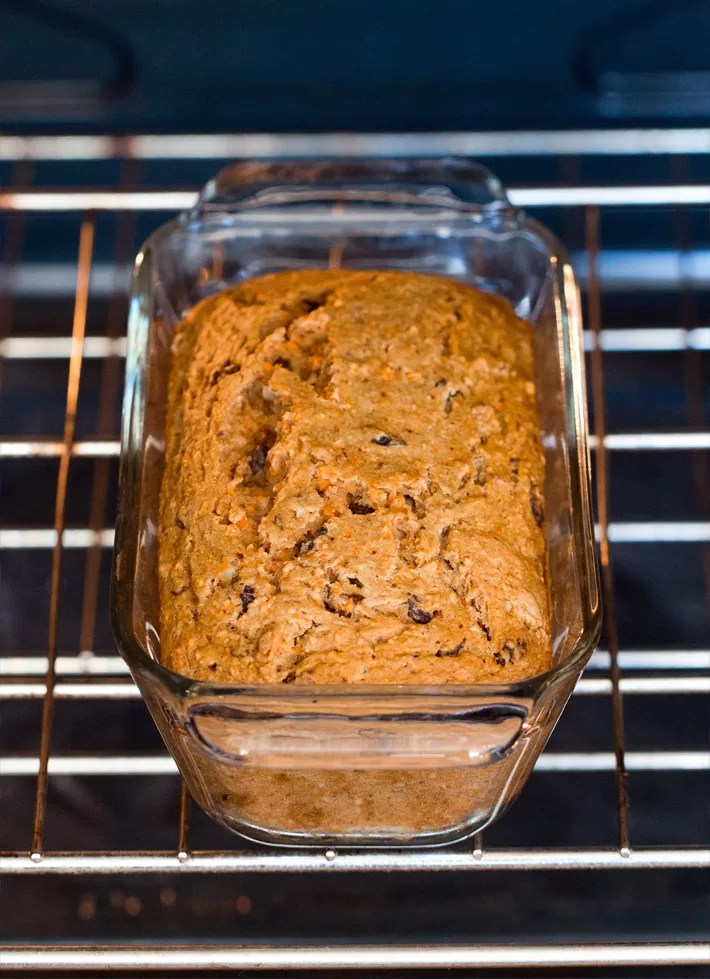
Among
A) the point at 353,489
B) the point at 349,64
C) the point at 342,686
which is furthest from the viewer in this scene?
the point at 349,64

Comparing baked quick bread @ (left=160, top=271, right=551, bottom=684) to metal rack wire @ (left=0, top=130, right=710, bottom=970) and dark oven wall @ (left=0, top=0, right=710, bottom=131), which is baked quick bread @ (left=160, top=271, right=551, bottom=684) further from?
dark oven wall @ (left=0, top=0, right=710, bottom=131)

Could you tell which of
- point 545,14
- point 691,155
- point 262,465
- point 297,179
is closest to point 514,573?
point 262,465

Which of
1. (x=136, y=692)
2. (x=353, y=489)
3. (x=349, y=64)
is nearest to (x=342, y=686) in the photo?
(x=353, y=489)

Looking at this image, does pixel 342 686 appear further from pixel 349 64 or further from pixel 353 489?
pixel 349 64

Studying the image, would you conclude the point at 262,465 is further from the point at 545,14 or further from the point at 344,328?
the point at 545,14

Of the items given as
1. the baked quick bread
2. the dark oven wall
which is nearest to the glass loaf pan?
the baked quick bread

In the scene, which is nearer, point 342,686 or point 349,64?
point 342,686

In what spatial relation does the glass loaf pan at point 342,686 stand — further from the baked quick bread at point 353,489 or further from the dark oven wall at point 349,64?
the dark oven wall at point 349,64
